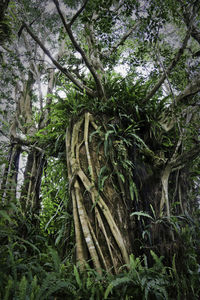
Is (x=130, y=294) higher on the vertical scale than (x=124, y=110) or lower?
lower

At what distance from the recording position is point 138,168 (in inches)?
108

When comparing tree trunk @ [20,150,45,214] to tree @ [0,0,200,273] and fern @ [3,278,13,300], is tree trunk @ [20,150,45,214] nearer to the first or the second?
tree @ [0,0,200,273]

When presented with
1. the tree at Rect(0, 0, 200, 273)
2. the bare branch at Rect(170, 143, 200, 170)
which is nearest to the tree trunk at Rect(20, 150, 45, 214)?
the tree at Rect(0, 0, 200, 273)

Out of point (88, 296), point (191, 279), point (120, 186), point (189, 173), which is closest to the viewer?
point (88, 296)

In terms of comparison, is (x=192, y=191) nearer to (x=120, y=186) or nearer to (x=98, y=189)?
(x=120, y=186)

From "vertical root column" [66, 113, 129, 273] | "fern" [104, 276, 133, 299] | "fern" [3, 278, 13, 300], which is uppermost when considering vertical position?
"vertical root column" [66, 113, 129, 273]

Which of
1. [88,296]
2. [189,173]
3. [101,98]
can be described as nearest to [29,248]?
[88,296]

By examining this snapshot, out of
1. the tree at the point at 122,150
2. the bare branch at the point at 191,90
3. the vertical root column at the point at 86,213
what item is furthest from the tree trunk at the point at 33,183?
the bare branch at the point at 191,90

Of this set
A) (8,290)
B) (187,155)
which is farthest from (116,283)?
(187,155)

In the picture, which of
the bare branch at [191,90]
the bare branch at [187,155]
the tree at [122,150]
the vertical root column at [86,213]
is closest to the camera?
the vertical root column at [86,213]

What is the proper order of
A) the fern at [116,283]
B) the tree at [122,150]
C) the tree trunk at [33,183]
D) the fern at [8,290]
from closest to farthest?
the fern at [8,290] → the fern at [116,283] → the tree at [122,150] → the tree trunk at [33,183]

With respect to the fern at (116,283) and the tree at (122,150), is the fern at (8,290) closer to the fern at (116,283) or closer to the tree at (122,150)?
the fern at (116,283)

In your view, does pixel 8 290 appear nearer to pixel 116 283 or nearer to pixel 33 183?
pixel 116 283

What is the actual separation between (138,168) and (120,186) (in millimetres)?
477
